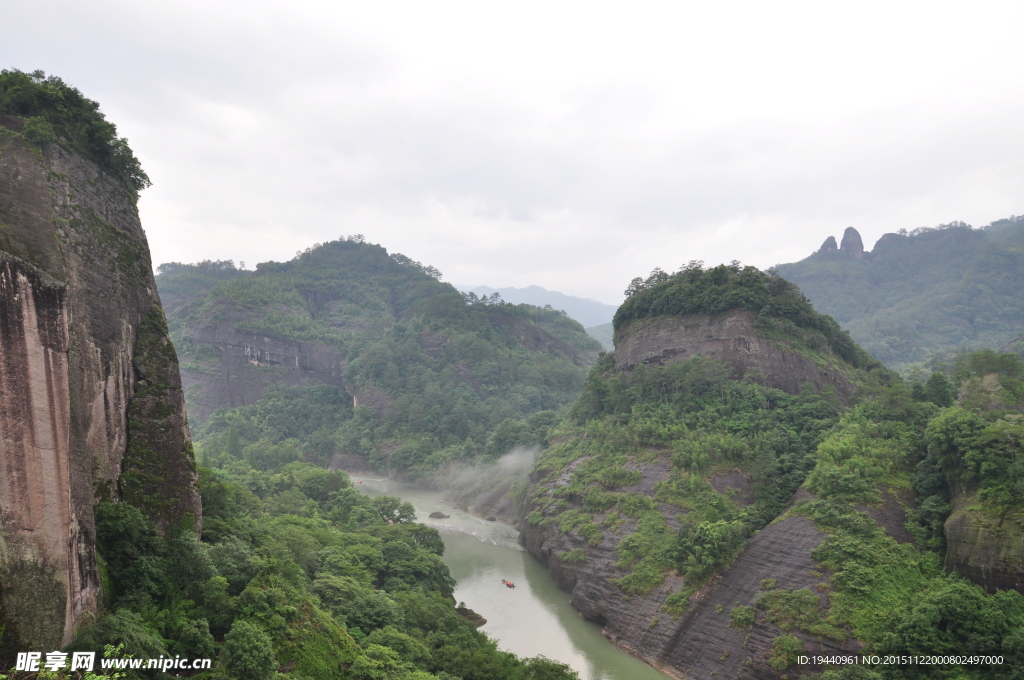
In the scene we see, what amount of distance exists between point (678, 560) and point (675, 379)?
15591 millimetres

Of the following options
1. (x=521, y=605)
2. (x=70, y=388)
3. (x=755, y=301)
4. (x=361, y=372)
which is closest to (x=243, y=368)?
(x=361, y=372)

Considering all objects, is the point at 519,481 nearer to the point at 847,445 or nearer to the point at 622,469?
the point at 622,469

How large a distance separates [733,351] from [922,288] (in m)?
108

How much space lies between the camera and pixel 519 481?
50.6m

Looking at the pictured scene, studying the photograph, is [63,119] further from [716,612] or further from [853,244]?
[853,244]

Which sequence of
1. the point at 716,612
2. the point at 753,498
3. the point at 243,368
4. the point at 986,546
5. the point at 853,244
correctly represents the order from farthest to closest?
the point at 853,244 < the point at 243,368 < the point at 753,498 < the point at 716,612 < the point at 986,546

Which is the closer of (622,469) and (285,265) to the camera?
(622,469)

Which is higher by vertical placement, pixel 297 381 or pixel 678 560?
pixel 297 381

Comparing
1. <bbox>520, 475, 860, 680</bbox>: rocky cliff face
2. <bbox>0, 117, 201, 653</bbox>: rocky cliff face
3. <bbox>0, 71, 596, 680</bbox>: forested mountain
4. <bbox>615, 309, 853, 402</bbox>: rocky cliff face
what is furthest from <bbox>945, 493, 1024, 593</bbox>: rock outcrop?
<bbox>0, 117, 201, 653</bbox>: rocky cliff face

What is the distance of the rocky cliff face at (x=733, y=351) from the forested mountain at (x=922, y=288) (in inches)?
2223

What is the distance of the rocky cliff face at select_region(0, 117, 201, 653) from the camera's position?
1133 centimetres

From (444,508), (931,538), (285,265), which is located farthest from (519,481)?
(285,265)

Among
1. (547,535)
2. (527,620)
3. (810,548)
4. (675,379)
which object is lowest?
(527,620)

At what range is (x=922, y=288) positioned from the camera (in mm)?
122438
